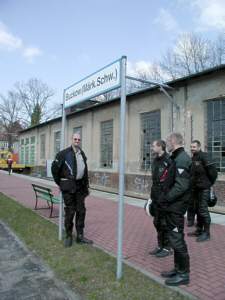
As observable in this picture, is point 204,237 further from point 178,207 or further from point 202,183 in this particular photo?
point 178,207

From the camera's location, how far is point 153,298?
11.9ft

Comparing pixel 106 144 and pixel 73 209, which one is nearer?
pixel 73 209

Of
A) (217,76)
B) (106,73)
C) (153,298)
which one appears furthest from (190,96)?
(153,298)

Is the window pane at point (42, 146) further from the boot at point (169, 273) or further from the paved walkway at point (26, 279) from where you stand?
the boot at point (169, 273)

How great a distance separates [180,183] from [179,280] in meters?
1.23

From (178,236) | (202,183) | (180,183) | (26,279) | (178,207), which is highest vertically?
(180,183)

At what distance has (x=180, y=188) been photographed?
12.7ft

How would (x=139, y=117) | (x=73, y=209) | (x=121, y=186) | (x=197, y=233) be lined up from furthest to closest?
1. (x=139, y=117)
2. (x=197, y=233)
3. (x=73, y=209)
4. (x=121, y=186)

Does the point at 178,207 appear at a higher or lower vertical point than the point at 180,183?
lower

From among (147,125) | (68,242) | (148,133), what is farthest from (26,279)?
(147,125)

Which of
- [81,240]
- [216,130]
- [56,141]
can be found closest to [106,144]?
[216,130]

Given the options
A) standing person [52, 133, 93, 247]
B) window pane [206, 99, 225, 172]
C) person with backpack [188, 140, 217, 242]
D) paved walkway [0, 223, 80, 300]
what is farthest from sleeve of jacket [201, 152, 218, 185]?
window pane [206, 99, 225, 172]

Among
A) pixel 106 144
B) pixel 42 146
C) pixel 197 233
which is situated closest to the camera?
pixel 197 233

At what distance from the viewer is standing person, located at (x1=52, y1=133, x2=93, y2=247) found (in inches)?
224
